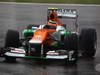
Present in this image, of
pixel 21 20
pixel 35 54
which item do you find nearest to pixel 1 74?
pixel 35 54

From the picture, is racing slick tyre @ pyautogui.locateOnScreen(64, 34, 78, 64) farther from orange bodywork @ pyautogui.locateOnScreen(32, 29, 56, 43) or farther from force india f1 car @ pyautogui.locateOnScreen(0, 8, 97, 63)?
orange bodywork @ pyautogui.locateOnScreen(32, 29, 56, 43)

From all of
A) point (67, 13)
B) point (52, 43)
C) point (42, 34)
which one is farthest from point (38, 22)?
point (42, 34)

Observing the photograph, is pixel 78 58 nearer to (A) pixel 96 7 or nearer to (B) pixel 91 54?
(B) pixel 91 54

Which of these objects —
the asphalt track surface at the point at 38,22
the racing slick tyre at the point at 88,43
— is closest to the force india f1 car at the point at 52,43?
the racing slick tyre at the point at 88,43

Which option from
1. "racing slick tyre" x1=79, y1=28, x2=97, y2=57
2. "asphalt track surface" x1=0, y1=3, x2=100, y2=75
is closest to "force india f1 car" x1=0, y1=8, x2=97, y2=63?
"racing slick tyre" x1=79, y1=28, x2=97, y2=57

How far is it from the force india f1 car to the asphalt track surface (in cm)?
26

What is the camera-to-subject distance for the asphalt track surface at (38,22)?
11188 millimetres

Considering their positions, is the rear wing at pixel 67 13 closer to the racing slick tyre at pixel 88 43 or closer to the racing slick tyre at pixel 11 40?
the racing slick tyre at pixel 88 43

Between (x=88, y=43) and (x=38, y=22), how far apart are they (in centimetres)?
700

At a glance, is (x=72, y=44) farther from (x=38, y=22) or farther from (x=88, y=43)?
A: (x=38, y=22)

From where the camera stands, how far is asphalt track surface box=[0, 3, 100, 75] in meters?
11.2

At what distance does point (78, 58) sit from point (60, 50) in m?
0.91

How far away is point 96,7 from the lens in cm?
2364

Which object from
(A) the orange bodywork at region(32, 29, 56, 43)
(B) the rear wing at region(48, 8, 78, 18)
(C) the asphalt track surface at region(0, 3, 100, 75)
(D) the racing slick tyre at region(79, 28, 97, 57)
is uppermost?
(B) the rear wing at region(48, 8, 78, 18)
